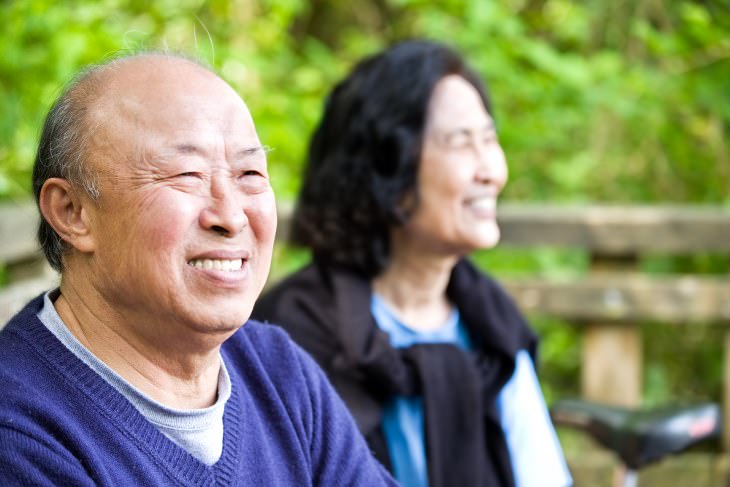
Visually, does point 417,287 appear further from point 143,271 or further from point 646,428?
point 143,271

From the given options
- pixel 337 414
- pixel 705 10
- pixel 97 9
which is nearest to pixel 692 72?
pixel 705 10

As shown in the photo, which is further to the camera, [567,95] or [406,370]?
[567,95]

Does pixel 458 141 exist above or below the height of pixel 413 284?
above

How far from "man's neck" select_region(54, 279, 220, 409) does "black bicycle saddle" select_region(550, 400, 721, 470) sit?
1627 mm

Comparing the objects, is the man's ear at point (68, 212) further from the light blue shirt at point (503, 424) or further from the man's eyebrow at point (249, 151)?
the light blue shirt at point (503, 424)

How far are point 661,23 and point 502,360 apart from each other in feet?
Answer: 9.94

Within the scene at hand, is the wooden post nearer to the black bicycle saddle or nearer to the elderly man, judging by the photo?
the black bicycle saddle

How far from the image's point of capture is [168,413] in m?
1.33

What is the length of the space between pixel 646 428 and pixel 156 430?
171 centimetres

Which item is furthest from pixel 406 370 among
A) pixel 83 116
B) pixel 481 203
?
pixel 83 116

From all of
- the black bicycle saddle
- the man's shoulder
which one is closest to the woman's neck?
the black bicycle saddle

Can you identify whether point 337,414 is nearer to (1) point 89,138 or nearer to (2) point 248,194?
(2) point 248,194

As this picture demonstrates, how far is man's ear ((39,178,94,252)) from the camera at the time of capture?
52.2 inches

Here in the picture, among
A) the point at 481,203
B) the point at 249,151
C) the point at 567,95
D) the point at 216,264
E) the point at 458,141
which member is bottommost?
the point at 567,95
